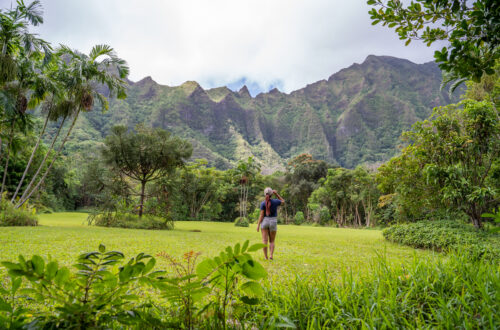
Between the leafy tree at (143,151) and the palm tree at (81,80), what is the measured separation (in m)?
2.76

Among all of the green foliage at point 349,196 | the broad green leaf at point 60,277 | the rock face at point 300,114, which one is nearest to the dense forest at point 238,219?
the broad green leaf at point 60,277

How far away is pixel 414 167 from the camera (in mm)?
10672

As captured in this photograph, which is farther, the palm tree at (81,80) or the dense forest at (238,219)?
the palm tree at (81,80)

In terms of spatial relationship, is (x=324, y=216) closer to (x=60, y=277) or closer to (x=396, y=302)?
(x=396, y=302)

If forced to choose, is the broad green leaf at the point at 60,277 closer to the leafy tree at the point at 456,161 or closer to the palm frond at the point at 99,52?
the leafy tree at the point at 456,161

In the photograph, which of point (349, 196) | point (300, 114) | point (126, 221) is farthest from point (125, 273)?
point (300, 114)

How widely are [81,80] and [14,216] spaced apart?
26.3 ft

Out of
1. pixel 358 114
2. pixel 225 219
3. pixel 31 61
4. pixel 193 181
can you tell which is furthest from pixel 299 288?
pixel 358 114

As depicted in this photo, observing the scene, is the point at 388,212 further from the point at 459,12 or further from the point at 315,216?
the point at 459,12

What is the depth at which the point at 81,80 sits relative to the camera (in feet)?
46.3

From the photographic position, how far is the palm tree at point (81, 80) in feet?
45.5

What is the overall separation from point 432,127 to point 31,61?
1785 centimetres

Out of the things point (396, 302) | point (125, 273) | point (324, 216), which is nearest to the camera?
A: point (125, 273)

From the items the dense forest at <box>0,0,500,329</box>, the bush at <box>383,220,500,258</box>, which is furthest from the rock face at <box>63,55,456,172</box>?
the bush at <box>383,220,500,258</box>
